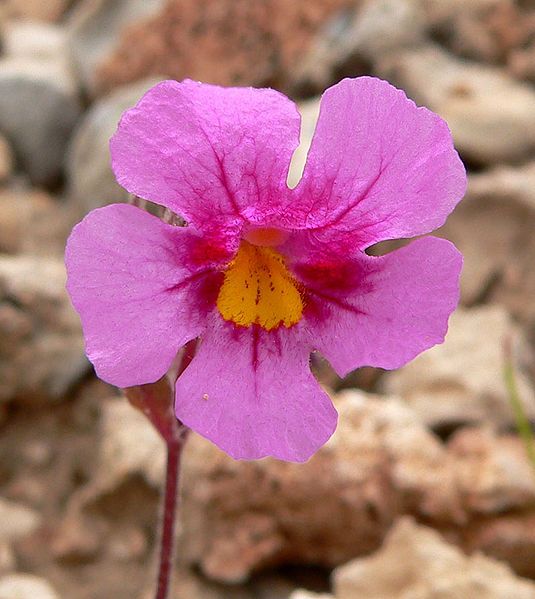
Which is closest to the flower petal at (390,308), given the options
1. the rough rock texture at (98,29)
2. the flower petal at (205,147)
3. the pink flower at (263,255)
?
the pink flower at (263,255)

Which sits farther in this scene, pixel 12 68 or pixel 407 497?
pixel 12 68

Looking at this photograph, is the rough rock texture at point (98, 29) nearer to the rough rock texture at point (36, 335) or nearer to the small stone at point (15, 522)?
the rough rock texture at point (36, 335)

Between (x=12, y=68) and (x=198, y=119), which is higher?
(x=198, y=119)

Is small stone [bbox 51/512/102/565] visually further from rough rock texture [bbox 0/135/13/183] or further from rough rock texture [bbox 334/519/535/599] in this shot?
rough rock texture [bbox 0/135/13/183]

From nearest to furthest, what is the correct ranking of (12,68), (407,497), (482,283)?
(407,497) < (482,283) < (12,68)

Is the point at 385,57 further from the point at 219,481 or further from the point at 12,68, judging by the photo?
the point at 219,481

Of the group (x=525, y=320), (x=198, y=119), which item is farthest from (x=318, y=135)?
(x=525, y=320)

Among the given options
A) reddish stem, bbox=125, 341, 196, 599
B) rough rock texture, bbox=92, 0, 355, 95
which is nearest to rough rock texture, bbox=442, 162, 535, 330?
rough rock texture, bbox=92, 0, 355, 95
